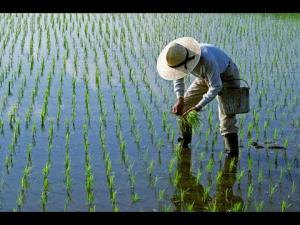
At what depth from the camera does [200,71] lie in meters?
5.05

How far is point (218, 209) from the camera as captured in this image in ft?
14.2

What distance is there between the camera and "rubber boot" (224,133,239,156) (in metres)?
5.38

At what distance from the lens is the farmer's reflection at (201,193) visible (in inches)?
173

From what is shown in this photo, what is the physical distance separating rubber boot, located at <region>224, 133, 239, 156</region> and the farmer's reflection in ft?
0.49

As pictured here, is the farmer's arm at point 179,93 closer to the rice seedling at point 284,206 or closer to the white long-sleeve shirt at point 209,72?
the white long-sleeve shirt at point 209,72

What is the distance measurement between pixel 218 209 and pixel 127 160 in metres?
1.12

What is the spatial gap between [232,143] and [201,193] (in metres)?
0.90

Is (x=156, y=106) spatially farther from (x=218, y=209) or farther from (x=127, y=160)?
(x=218, y=209)

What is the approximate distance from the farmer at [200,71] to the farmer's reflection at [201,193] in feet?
1.18

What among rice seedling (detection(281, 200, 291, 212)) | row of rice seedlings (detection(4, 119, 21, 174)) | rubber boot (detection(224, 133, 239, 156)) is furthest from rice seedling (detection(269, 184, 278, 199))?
row of rice seedlings (detection(4, 119, 21, 174))

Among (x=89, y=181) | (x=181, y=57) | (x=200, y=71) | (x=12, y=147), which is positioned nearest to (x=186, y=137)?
(x=200, y=71)

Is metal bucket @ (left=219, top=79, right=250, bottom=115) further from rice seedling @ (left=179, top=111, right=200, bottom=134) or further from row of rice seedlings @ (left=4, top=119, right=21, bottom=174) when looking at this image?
row of rice seedlings @ (left=4, top=119, right=21, bottom=174)

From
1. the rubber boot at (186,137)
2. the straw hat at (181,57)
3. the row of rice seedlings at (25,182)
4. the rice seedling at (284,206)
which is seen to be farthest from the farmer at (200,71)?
the row of rice seedlings at (25,182)
